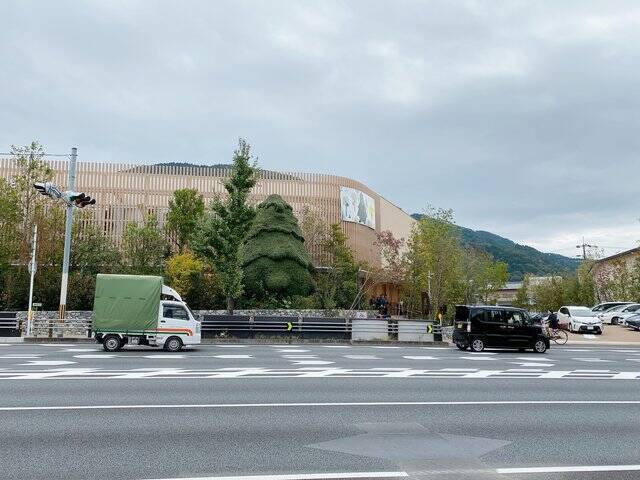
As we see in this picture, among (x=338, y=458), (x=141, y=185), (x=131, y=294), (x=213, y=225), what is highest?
(x=141, y=185)

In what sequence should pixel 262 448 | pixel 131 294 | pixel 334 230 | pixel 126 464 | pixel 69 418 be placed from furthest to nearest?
1. pixel 334 230
2. pixel 131 294
3. pixel 69 418
4. pixel 262 448
5. pixel 126 464

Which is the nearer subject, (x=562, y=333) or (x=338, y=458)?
(x=338, y=458)

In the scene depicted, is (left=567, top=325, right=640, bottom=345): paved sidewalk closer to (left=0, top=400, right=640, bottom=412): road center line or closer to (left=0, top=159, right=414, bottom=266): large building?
(left=0, top=159, right=414, bottom=266): large building

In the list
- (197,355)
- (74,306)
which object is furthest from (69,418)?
(74,306)

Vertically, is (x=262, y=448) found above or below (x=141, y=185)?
below

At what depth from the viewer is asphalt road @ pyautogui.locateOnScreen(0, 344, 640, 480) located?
629cm

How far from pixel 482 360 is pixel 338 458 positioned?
14678 mm

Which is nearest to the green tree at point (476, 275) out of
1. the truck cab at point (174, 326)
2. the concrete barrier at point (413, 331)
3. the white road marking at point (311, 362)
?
the concrete barrier at point (413, 331)

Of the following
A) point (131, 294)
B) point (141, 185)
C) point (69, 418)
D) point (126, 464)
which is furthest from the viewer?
point (141, 185)

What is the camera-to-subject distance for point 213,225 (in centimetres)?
3173

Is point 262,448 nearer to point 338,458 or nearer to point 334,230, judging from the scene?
point 338,458

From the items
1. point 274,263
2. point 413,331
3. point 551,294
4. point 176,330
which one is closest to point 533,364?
point 413,331

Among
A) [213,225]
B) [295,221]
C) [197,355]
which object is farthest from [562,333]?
[197,355]

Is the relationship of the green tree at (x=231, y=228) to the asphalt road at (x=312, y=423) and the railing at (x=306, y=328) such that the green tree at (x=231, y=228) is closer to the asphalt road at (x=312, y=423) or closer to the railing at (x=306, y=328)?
the railing at (x=306, y=328)
